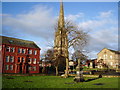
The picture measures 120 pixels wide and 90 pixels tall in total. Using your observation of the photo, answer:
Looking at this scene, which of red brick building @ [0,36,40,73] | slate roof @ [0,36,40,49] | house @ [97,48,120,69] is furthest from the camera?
house @ [97,48,120,69]

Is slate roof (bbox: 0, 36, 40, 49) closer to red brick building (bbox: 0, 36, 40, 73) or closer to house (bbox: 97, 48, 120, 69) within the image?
red brick building (bbox: 0, 36, 40, 73)

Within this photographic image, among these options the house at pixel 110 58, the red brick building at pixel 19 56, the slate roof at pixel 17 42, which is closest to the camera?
the red brick building at pixel 19 56

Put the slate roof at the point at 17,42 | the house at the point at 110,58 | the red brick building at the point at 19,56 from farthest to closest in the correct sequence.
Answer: the house at the point at 110,58, the slate roof at the point at 17,42, the red brick building at the point at 19,56

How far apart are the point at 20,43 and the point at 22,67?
8.24m

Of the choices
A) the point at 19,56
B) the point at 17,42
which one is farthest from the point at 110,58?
the point at 17,42

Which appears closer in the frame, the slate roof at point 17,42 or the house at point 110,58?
the slate roof at point 17,42

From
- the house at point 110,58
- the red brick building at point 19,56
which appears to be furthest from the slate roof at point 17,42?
the house at point 110,58

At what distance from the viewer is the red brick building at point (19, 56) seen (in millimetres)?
39947

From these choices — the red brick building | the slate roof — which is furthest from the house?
the slate roof

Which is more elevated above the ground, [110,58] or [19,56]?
[19,56]

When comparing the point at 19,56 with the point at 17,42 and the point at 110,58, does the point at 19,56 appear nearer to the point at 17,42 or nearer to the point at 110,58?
the point at 17,42

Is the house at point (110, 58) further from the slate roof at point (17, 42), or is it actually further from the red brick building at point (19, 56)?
the slate roof at point (17, 42)

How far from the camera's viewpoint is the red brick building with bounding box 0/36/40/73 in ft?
131

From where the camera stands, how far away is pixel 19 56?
1716 inches
